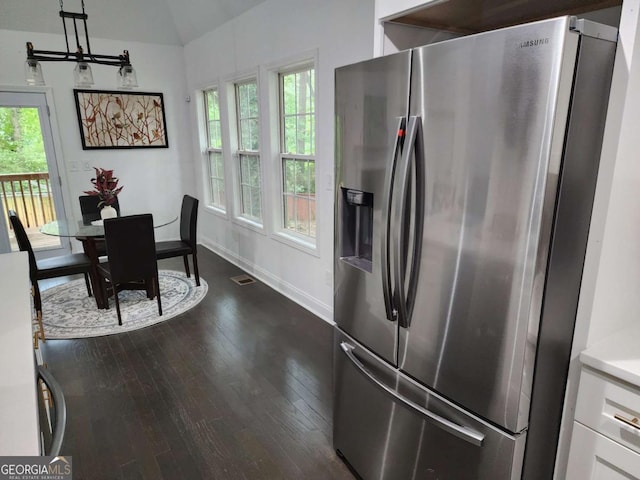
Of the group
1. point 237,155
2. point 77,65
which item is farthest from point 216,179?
point 77,65

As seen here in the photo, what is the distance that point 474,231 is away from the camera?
1163 mm

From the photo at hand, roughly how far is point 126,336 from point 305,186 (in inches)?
77.2

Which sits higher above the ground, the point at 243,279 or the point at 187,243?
the point at 187,243

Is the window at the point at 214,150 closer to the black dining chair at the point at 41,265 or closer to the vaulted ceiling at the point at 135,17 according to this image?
the vaulted ceiling at the point at 135,17

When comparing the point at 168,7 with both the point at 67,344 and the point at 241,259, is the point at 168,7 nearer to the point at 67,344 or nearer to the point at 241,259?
the point at 241,259

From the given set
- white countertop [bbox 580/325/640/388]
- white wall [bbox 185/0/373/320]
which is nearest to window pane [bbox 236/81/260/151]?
white wall [bbox 185/0/373/320]

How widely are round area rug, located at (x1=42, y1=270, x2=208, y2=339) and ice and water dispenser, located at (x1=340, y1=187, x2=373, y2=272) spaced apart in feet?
7.84

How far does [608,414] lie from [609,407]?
2cm

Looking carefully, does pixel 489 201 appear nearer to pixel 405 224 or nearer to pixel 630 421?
pixel 405 224

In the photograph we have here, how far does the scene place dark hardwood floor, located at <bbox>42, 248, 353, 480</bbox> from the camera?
196cm

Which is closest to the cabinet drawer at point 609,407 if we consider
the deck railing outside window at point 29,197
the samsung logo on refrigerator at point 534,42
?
the samsung logo on refrigerator at point 534,42

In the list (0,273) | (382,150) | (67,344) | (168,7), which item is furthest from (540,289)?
(168,7)

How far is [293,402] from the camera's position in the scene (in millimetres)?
2404

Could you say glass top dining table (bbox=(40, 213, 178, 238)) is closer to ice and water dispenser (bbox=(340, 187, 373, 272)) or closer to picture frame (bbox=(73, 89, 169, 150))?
picture frame (bbox=(73, 89, 169, 150))
